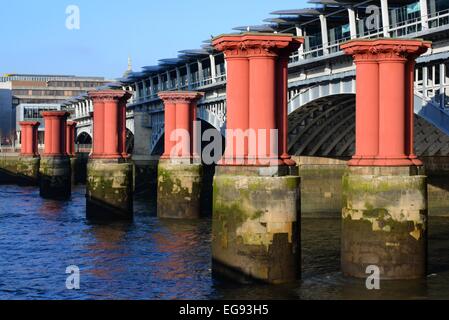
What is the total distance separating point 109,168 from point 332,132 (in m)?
14.2

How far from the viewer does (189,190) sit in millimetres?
44000

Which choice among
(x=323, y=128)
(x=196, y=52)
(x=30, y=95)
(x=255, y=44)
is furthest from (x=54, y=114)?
(x=30, y=95)

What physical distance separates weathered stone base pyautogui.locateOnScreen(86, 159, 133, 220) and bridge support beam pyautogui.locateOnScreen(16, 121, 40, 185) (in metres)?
40.4

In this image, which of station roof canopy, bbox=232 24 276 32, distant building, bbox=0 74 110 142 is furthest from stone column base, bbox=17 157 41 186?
distant building, bbox=0 74 110 142

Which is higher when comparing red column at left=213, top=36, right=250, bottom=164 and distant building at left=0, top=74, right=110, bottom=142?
distant building at left=0, top=74, right=110, bottom=142

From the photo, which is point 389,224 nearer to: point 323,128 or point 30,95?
point 323,128

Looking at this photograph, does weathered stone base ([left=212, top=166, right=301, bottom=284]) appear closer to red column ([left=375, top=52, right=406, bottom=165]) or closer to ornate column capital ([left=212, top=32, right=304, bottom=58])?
red column ([left=375, top=52, right=406, bottom=165])

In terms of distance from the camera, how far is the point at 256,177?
2267cm

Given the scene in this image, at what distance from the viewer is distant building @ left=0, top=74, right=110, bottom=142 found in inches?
6688

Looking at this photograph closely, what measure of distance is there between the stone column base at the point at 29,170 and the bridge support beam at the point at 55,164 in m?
15.7

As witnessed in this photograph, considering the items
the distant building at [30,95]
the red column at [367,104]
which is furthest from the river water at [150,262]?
the distant building at [30,95]

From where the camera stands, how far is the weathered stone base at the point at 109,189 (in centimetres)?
4347
